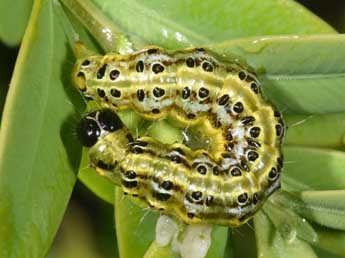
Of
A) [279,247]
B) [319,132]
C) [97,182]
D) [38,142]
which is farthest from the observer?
[97,182]

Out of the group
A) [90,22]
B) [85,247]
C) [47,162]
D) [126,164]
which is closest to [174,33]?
[90,22]

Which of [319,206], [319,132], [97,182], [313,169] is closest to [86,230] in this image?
[97,182]

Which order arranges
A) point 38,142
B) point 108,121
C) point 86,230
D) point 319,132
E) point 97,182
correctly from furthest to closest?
point 86,230, point 97,182, point 319,132, point 108,121, point 38,142

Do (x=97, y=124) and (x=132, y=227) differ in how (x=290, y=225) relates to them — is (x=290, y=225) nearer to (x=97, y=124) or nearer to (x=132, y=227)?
(x=132, y=227)

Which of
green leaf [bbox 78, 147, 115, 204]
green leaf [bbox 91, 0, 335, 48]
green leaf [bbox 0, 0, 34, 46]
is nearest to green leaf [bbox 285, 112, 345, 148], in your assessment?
green leaf [bbox 91, 0, 335, 48]

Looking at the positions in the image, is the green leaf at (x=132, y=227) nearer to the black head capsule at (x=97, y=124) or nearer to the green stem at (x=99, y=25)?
the black head capsule at (x=97, y=124)

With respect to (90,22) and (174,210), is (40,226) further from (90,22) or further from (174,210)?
(90,22)
